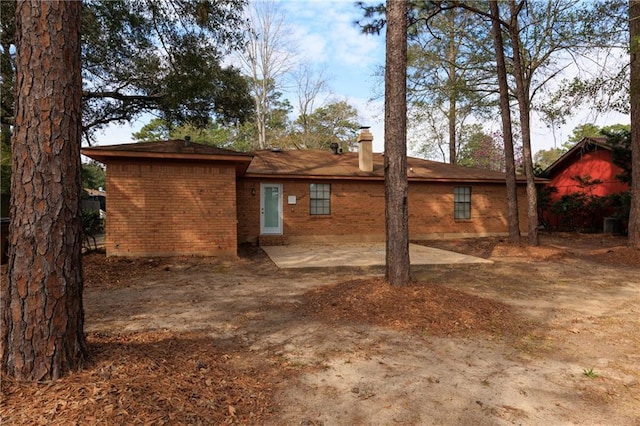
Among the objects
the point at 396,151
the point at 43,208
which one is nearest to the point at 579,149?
the point at 396,151

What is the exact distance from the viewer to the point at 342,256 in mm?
10430

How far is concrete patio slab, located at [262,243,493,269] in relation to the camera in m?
9.20

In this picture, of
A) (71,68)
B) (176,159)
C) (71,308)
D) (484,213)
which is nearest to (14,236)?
(71,308)

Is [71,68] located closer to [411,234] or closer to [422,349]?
[422,349]

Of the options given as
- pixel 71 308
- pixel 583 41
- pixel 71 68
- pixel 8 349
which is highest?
pixel 583 41

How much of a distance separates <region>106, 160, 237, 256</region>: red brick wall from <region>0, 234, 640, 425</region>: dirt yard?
2.32m

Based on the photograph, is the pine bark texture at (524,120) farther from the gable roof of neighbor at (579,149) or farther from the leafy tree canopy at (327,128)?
the leafy tree canopy at (327,128)

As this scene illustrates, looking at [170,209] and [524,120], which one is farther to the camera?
[524,120]

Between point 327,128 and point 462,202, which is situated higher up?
point 327,128

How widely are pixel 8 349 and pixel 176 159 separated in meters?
7.36

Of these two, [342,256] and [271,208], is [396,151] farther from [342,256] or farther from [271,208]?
[271,208]

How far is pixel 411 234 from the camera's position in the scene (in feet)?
48.1

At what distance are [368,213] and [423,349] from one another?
413 inches

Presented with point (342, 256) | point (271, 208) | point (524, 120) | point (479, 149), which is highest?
point (479, 149)
